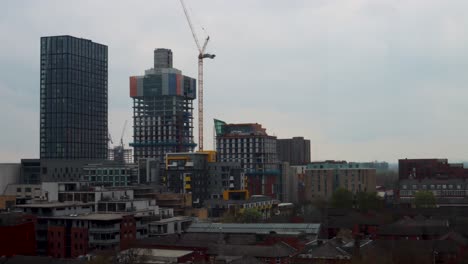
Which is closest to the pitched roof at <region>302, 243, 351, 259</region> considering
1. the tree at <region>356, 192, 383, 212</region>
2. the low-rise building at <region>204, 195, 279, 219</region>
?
the low-rise building at <region>204, 195, 279, 219</region>

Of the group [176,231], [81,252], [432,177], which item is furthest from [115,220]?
[432,177]

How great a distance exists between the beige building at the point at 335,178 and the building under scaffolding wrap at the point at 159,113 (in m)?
40.6

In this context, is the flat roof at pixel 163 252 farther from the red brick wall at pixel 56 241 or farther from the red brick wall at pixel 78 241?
the red brick wall at pixel 56 241

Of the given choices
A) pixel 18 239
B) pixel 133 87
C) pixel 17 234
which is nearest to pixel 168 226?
pixel 18 239

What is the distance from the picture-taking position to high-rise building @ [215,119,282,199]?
12650 cm

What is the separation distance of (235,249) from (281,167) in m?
82.4

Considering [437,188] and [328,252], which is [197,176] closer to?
[437,188]

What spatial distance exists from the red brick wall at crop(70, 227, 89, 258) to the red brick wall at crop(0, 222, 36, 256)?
354 centimetres

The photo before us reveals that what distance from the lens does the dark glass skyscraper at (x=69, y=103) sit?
504 feet

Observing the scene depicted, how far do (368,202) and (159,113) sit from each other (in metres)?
73.0

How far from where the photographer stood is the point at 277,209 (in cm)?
9844

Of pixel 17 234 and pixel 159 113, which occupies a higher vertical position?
pixel 159 113

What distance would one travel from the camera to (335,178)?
118m

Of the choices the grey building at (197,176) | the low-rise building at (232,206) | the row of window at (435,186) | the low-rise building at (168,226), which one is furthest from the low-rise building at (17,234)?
the row of window at (435,186)
